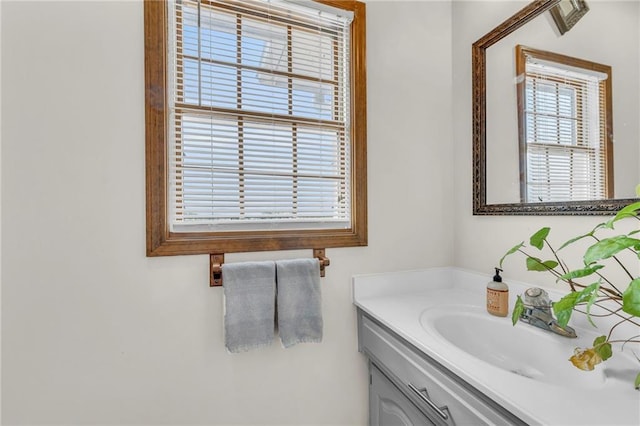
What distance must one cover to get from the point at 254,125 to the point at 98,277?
0.79 m

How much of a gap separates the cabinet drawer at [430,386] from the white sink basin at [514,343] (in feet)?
0.37

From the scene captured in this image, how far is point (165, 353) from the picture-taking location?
3.52 ft

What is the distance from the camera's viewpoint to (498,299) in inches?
42.3

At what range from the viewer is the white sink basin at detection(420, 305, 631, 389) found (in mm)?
837

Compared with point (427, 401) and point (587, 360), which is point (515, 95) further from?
point (427, 401)

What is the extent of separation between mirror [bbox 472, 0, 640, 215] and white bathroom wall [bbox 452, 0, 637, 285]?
0.04m

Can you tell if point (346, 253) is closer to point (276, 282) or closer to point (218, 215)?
point (276, 282)

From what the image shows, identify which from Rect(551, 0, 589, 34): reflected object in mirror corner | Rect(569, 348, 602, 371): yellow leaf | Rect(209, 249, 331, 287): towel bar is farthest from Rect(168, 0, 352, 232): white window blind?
Rect(569, 348, 602, 371): yellow leaf

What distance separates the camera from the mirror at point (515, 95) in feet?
2.74

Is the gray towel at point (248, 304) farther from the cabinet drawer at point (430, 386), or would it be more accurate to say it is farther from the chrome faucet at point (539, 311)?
the chrome faucet at point (539, 311)

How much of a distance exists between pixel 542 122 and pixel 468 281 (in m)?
0.74

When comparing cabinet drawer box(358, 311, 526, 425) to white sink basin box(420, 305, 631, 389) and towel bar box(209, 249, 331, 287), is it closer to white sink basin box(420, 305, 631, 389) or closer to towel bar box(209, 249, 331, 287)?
white sink basin box(420, 305, 631, 389)

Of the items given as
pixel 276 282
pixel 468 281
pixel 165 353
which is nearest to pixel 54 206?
pixel 165 353

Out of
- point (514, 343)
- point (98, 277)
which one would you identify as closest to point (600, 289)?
point (514, 343)
